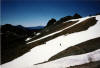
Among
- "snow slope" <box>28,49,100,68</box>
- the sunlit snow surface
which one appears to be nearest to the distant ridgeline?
the sunlit snow surface

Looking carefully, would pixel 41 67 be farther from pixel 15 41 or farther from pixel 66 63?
pixel 15 41

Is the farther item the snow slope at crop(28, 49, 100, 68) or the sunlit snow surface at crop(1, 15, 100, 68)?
the sunlit snow surface at crop(1, 15, 100, 68)

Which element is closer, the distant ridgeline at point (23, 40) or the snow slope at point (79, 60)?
the snow slope at point (79, 60)

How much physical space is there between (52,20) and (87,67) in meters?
83.2

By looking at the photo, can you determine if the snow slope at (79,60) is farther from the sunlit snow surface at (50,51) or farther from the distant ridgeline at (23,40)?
the distant ridgeline at (23,40)

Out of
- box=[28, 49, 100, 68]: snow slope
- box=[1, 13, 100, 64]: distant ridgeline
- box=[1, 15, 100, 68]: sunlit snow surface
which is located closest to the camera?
box=[28, 49, 100, 68]: snow slope

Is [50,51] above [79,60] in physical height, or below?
below

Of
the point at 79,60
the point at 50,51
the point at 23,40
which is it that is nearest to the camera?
the point at 79,60

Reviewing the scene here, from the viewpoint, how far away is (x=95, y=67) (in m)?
8.38

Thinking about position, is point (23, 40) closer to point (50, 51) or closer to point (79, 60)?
point (50, 51)

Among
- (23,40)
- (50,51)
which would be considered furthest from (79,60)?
(23,40)

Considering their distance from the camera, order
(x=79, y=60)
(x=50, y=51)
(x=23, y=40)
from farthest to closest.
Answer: (x=23, y=40), (x=50, y=51), (x=79, y=60)

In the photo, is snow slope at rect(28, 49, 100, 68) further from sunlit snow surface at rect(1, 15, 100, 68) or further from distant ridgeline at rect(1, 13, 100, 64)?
distant ridgeline at rect(1, 13, 100, 64)

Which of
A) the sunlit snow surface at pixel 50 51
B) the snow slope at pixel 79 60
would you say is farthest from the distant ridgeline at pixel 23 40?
the snow slope at pixel 79 60
